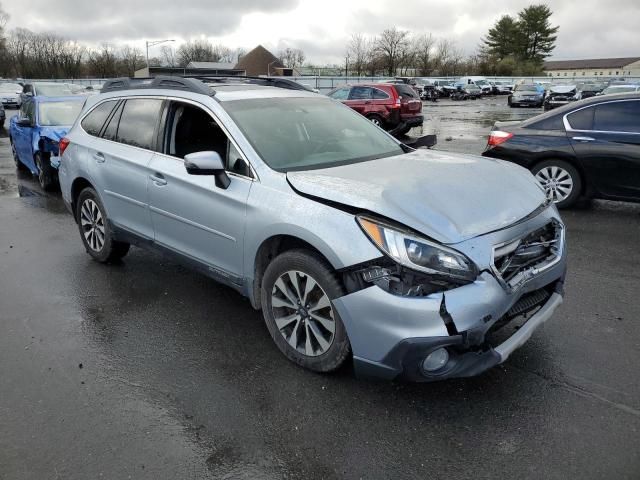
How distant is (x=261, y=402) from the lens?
10.2ft

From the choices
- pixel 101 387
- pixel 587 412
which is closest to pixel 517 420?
pixel 587 412

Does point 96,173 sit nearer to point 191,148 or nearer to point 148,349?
point 191,148

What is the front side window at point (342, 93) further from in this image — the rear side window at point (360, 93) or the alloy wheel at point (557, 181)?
the alloy wheel at point (557, 181)

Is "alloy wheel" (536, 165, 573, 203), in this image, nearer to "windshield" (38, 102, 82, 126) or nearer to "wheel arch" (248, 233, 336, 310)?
"wheel arch" (248, 233, 336, 310)

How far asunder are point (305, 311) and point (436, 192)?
3.51ft

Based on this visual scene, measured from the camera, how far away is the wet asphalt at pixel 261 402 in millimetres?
2613

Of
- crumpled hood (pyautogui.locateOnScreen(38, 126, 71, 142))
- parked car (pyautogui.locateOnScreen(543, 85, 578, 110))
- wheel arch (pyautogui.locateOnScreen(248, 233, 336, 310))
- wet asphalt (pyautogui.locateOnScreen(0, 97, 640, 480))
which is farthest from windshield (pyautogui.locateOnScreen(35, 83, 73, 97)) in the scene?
parked car (pyautogui.locateOnScreen(543, 85, 578, 110))

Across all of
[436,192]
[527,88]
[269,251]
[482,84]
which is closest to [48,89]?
[269,251]

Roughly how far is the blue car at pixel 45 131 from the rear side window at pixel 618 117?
8.06m

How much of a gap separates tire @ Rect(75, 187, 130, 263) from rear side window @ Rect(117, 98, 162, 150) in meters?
0.75

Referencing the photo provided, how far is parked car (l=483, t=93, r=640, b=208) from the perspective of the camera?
6734 mm

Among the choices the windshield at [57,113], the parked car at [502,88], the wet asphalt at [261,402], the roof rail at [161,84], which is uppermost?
the parked car at [502,88]

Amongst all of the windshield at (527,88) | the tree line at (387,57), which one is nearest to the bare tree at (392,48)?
the tree line at (387,57)

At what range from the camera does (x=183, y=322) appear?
4.19 meters
